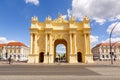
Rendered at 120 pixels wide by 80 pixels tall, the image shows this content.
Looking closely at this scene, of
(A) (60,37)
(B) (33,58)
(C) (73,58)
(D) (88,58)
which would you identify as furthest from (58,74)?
(A) (60,37)

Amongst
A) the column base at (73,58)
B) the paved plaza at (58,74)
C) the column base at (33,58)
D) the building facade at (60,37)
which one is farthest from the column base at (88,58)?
the paved plaza at (58,74)

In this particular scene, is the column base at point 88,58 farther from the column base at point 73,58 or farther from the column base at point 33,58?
the column base at point 33,58

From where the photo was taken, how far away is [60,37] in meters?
60.9

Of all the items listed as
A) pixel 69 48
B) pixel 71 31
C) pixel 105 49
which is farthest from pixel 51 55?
pixel 105 49

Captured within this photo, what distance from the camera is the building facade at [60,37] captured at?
5741 centimetres

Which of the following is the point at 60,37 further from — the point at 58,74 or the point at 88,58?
the point at 58,74

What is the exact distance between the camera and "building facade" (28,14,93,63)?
57.4 metres

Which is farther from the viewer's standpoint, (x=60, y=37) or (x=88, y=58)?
(x=60, y=37)

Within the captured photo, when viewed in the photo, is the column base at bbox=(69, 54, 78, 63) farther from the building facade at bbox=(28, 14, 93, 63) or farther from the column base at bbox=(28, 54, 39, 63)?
the column base at bbox=(28, 54, 39, 63)

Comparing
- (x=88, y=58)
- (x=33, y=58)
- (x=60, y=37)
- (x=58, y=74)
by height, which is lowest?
(x=58, y=74)

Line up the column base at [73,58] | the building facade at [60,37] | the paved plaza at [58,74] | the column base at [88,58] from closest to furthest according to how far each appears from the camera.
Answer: the paved plaza at [58,74], the column base at [73,58], the column base at [88,58], the building facade at [60,37]

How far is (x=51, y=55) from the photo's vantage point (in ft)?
187

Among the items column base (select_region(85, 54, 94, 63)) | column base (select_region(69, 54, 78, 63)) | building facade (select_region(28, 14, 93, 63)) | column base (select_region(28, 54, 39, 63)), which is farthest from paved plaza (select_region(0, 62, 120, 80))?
building facade (select_region(28, 14, 93, 63))

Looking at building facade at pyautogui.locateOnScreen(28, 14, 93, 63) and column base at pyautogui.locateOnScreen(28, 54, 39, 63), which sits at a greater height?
building facade at pyautogui.locateOnScreen(28, 14, 93, 63)
